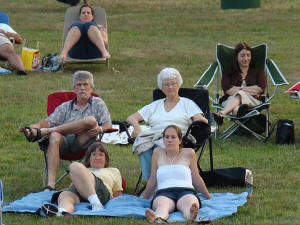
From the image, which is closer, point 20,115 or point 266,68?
point 266,68

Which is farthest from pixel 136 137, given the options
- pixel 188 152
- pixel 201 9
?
pixel 201 9

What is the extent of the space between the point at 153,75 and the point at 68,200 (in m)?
7.00

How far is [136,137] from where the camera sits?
22.4 feet

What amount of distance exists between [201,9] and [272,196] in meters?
14.5

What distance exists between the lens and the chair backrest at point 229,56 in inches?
359

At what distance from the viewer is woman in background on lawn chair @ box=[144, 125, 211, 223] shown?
229 inches

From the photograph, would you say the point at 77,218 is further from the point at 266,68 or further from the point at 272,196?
the point at 266,68

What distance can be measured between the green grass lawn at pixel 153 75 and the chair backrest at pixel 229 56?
887 millimetres

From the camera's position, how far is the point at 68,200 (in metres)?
6.05

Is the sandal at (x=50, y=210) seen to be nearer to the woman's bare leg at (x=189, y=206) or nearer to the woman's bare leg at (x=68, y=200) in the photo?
the woman's bare leg at (x=68, y=200)

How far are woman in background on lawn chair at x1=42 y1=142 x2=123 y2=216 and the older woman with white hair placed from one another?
1.03 ft

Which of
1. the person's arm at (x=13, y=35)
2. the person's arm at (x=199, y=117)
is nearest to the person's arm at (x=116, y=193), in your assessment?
the person's arm at (x=199, y=117)

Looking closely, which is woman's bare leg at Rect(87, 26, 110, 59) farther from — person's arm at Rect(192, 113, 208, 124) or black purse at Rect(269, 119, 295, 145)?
person's arm at Rect(192, 113, 208, 124)

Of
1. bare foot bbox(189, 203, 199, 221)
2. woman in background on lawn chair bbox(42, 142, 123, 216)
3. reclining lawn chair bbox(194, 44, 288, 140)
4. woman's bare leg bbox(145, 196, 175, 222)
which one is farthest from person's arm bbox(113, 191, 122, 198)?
reclining lawn chair bbox(194, 44, 288, 140)
